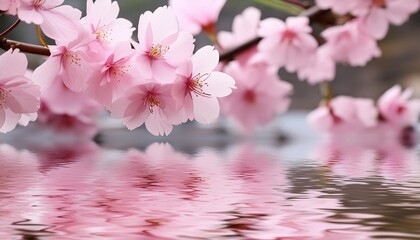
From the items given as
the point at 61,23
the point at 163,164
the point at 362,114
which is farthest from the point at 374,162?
the point at 362,114

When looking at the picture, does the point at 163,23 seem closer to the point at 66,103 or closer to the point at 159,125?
the point at 159,125

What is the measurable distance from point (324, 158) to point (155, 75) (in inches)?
8.4

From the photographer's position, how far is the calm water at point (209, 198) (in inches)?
10.2

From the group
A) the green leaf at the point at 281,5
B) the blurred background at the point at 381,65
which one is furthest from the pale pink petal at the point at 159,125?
the blurred background at the point at 381,65

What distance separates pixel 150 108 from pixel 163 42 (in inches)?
1.3

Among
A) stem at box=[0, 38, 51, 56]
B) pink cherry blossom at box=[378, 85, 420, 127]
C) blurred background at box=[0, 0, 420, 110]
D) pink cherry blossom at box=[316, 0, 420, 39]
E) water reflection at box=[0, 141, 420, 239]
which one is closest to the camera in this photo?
water reflection at box=[0, 141, 420, 239]

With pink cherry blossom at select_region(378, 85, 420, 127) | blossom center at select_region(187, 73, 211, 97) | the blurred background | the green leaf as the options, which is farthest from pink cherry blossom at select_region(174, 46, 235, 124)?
the blurred background

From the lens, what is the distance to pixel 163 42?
370mm

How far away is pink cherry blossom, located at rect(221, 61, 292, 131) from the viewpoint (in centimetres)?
80

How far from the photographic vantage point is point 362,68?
4.86 feet

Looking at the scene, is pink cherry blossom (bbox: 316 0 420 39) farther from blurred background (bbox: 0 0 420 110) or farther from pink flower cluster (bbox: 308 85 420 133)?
blurred background (bbox: 0 0 420 110)

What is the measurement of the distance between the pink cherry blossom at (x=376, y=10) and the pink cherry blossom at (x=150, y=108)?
1.03 feet

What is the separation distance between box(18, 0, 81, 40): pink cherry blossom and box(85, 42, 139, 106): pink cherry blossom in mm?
22

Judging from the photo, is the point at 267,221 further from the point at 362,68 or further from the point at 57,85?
the point at 362,68
